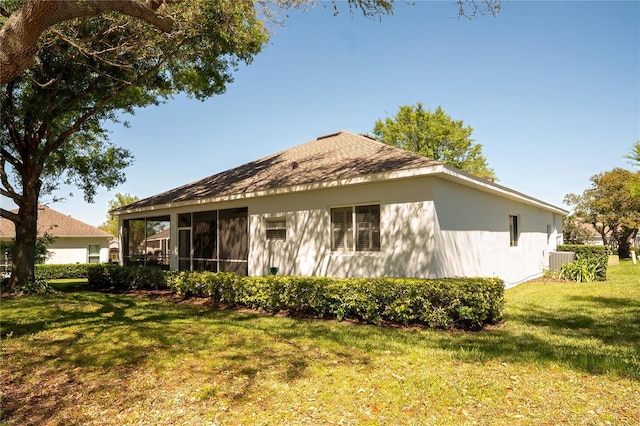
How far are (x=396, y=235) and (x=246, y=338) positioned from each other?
457 centimetres

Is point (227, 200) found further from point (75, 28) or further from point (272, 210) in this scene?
point (75, 28)

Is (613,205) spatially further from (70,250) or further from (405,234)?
(70,250)

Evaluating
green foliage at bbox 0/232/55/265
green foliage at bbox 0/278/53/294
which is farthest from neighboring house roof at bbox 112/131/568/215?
green foliage at bbox 0/232/55/265

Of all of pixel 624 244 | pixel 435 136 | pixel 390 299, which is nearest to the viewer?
pixel 390 299

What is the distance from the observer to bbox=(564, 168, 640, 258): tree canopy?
30.3m

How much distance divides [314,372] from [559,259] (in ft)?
52.5

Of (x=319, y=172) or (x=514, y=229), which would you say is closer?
(x=319, y=172)

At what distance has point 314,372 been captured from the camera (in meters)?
4.89

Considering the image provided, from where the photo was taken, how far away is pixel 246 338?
22.0 ft

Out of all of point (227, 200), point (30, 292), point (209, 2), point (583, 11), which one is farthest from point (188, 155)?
point (583, 11)

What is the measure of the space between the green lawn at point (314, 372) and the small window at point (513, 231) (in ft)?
19.6

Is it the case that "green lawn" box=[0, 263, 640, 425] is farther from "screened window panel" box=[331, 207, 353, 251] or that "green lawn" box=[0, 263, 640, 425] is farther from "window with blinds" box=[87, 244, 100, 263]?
"window with blinds" box=[87, 244, 100, 263]

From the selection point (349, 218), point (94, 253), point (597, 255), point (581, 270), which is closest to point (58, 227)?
point (94, 253)

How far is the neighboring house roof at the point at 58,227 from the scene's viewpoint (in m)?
28.1
